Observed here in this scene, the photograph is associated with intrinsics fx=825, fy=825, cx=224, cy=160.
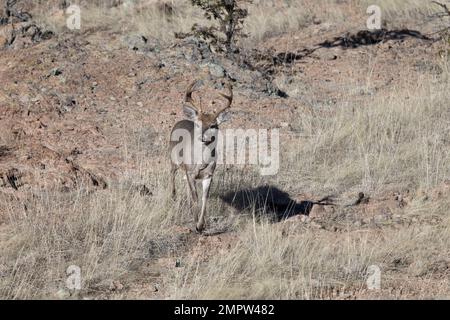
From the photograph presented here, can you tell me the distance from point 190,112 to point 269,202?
158 centimetres

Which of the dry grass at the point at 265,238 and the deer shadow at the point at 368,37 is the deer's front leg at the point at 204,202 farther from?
the deer shadow at the point at 368,37

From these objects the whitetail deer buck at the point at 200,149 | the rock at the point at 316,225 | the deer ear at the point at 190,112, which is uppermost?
the deer ear at the point at 190,112

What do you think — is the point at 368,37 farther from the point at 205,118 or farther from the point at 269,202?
the point at 205,118

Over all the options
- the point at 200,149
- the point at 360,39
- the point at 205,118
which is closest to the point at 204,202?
the point at 200,149

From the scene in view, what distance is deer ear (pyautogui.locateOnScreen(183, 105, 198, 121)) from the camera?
8.88 meters

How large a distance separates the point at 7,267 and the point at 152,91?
235 inches

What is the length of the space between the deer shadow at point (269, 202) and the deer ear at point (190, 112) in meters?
1.14

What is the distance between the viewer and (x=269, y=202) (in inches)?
384

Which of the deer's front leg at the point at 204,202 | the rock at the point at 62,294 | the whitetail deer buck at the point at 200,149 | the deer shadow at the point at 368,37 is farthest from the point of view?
the deer shadow at the point at 368,37

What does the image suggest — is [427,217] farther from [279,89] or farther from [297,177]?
[279,89]

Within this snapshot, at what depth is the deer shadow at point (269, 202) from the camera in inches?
368

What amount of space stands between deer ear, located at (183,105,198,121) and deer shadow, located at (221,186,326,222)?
1139mm

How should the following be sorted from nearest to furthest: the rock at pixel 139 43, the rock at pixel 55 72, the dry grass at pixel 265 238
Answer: the dry grass at pixel 265 238 < the rock at pixel 55 72 < the rock at pixel 139 43

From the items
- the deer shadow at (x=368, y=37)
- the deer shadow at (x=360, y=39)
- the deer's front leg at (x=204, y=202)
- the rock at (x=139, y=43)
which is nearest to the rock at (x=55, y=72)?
A: the rock at (x=139, y=43)
